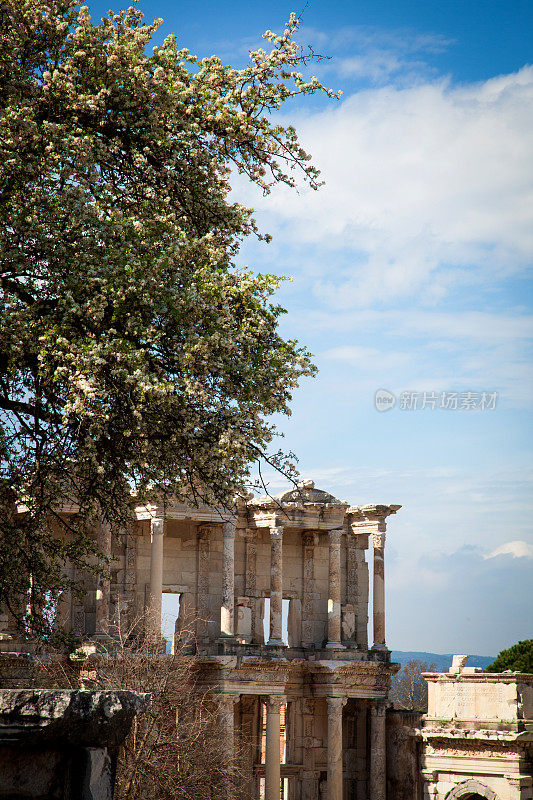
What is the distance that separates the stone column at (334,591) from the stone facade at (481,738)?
755 centimetres

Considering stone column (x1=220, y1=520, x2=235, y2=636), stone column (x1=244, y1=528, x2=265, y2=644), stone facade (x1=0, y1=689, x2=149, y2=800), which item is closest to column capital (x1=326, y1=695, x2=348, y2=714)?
stone column (x1=244, y1=528, x2=265, y2=644)

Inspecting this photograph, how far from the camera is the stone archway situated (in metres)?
29.7

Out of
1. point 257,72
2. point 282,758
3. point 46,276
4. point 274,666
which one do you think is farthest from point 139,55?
point 282,758

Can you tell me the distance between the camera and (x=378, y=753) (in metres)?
37.6

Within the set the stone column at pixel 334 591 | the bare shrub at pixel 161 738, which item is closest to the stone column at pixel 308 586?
the stone column at pixel 334 591

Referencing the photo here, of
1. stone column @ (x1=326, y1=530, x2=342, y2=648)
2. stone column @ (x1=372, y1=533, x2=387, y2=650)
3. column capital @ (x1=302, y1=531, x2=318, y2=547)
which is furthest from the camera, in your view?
column capital @ (x1=302, y1=531, x2=318, y2=547)

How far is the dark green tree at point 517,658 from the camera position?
52250 mm

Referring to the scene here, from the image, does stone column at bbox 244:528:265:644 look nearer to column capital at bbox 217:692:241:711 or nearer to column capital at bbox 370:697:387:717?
column capital at bbox 217:692:241:711

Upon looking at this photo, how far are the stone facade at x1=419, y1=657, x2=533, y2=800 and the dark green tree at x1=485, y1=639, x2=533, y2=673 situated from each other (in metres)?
22.0

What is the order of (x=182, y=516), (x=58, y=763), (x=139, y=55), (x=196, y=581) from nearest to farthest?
(x=58, y=763), (x=139, y=55), (x=182, y=516), (x=196, y=581)

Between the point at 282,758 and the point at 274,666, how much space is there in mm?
5477

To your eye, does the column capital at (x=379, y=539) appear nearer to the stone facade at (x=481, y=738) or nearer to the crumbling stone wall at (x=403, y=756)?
the crumbling stone wall at (x=403, y=756)

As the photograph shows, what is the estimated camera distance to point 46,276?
12.9 meters

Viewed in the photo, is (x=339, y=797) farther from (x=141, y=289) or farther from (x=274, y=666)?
(x=141, y=289)
